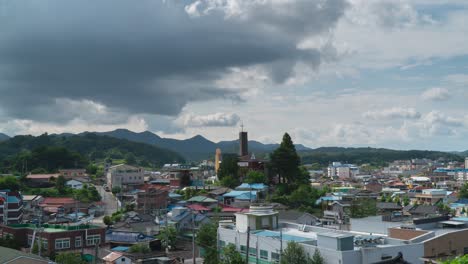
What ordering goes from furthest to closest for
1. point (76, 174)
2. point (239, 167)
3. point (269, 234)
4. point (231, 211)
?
point (76, 174) < point (239, 167) < point (231, 211) < point (269, 234)

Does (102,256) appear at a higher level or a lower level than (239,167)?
lower

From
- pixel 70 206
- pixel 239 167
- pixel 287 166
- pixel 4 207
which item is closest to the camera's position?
pixel 4 207

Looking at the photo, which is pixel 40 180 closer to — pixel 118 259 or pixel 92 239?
pixel 92 239

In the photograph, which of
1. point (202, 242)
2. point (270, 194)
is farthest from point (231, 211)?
point (202, 242)

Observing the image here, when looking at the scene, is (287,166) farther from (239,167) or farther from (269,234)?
(269,234)

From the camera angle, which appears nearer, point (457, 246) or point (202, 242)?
point (457, 246)

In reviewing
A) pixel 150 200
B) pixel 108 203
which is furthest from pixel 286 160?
pixel 108 203

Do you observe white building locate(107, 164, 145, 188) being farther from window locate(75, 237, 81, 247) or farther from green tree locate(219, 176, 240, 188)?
window locate(75, 237, 81, 247)
